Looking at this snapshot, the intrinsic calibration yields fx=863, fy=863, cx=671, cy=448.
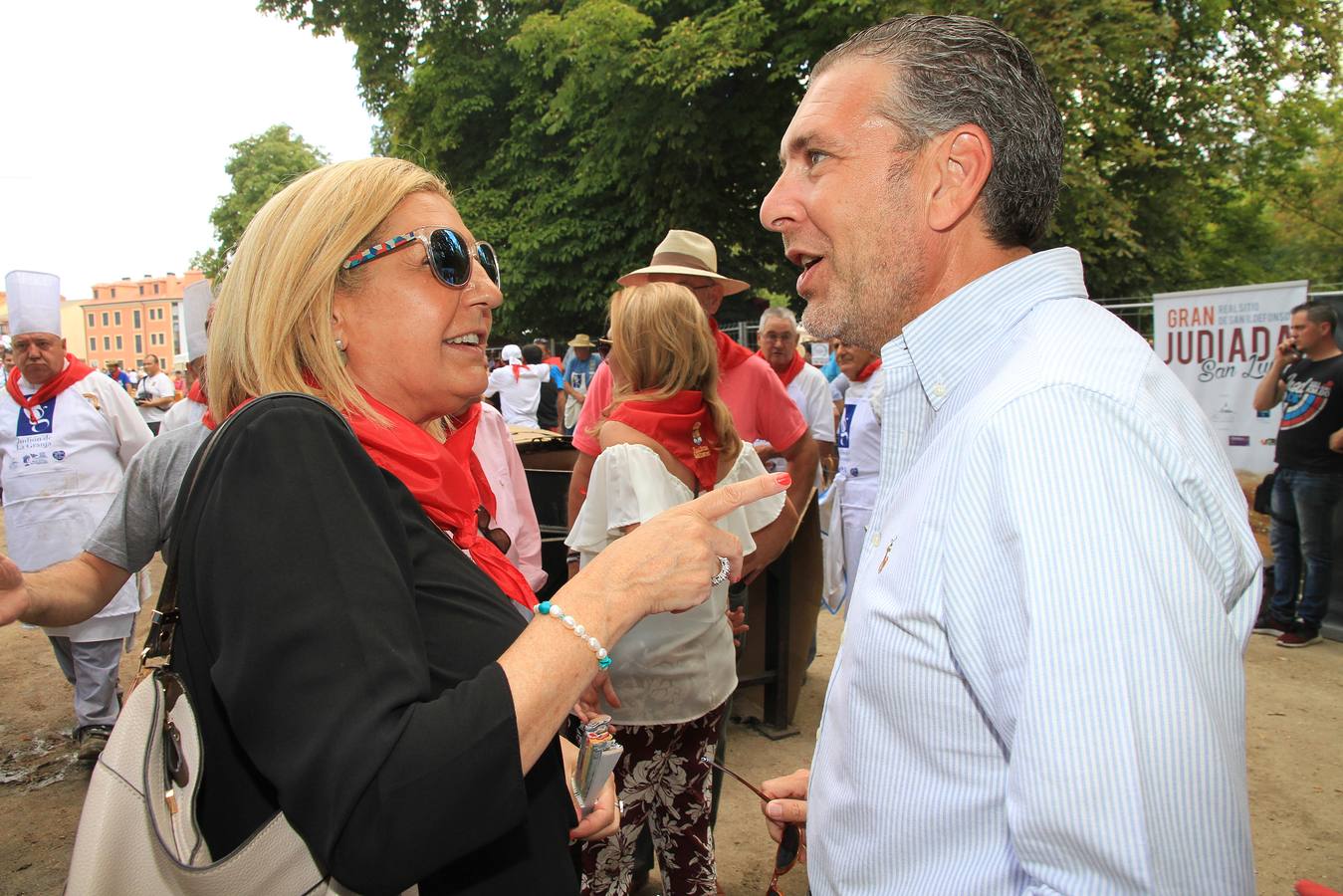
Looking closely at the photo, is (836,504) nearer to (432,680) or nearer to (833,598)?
(833,598)

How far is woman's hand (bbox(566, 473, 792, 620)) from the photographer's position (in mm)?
1275

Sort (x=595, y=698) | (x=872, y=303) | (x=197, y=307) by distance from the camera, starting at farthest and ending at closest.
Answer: (x=197, y=307)
(x=595, y=698)
(x=872, y=303)

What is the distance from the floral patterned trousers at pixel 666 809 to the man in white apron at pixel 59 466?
11.1 feet

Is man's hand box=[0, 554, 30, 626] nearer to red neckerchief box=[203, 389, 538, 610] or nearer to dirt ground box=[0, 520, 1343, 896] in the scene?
red neckerchief box=[203, 389, 538, 610]

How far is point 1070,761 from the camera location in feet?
2.87

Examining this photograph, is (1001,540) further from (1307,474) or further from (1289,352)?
(1289,352)

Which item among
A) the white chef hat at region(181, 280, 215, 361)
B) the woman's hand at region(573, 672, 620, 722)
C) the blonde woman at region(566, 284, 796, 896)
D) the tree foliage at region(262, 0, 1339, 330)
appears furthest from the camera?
the tree foliage at region(262, 0, 1339, 330)

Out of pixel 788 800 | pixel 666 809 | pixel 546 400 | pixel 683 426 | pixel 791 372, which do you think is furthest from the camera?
pixel 546 400

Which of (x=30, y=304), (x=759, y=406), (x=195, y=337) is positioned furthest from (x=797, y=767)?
(x=30, y=304)

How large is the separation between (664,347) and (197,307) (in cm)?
304

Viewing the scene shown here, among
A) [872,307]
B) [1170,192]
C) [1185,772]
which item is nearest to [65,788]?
[872,307]

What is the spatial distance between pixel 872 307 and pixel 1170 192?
16.9 meters

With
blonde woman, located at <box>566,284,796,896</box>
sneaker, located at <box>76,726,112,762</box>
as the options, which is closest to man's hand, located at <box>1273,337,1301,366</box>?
blonde woman, located at <box>566,284,796,896</box>

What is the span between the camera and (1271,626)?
622cm
